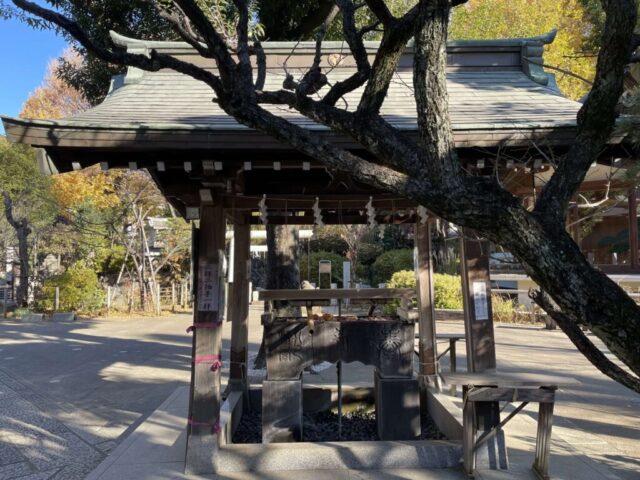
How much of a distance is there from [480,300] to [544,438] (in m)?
1.33

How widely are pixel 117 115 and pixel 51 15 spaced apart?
127 centimetres

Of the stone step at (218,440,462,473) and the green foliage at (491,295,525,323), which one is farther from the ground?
the green foliage at (491,295,525,323)

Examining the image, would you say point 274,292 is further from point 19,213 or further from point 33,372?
point 19,213

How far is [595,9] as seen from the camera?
1413cm

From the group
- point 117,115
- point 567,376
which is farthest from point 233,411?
point 567,376

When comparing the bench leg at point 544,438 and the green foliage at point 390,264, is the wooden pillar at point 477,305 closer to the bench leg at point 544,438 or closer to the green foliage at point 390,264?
the bench leg at point 544,438

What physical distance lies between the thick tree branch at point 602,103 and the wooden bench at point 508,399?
6.78ft

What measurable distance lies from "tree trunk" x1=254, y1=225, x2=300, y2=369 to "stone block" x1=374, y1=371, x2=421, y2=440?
4618 mm

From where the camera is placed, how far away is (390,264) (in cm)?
2139

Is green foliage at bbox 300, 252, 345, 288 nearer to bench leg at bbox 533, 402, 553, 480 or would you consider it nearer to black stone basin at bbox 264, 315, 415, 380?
black stone basin at bbox 264, 315, 415, 380

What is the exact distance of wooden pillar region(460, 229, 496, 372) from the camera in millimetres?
4652

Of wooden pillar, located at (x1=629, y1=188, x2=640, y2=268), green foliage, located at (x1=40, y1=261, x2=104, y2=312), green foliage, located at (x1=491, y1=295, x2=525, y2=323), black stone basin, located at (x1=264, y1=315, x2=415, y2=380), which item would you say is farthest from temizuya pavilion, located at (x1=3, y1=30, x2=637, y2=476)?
green foliage, located at (x1=40, y1=261, x2=104, y2=312)

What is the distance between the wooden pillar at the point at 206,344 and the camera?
4.15 m

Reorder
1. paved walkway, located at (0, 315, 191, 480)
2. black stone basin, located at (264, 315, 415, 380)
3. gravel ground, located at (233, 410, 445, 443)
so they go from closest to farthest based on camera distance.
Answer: black stone basin, located at (264, 315, 415, 380) < paved walkway, located at (0, 315, 191, 480) < gravel ground, located at (233, 410, 445, 443)
